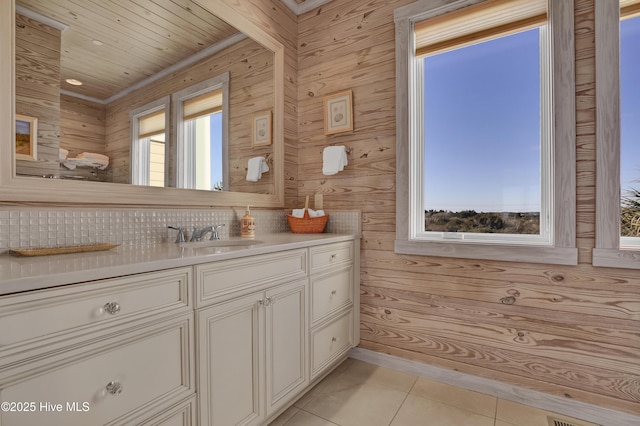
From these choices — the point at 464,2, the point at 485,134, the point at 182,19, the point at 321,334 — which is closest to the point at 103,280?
the point at 321,334

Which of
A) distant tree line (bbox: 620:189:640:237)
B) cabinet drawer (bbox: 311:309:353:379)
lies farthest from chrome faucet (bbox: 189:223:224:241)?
distant tree line (bbox: 620:189:640:237)

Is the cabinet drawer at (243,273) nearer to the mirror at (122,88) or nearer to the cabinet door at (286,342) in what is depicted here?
the cabinet door at (286,342)

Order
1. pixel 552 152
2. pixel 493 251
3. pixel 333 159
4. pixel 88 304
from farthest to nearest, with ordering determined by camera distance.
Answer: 1. pixel 333 159
2. pixel 493 251
3. pixel 552 152
4. pixel 88 304

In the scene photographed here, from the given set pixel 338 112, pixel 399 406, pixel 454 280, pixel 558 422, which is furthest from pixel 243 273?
pixel 558 422

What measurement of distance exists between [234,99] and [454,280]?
68.7 inches

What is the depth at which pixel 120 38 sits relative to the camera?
57.1 inches

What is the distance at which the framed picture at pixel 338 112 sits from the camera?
2238 millimetres

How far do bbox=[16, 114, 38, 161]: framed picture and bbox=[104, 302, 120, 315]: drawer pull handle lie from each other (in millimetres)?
763

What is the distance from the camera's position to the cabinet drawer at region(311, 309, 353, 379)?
1771 millimetres

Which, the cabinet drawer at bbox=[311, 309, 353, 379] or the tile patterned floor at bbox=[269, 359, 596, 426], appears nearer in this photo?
the tile patterned floor at bbox=[269, 359, 596, 426]

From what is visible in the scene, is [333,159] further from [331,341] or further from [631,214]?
[631,214]

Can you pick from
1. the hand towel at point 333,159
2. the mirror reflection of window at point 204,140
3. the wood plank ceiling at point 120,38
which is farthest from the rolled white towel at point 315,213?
the wood plank ceiling at point 120,38

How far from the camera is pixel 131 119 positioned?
4.88ft

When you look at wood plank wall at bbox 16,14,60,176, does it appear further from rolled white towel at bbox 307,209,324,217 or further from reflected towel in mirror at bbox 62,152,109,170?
rolled white towel at bbox 307,209,324,217
